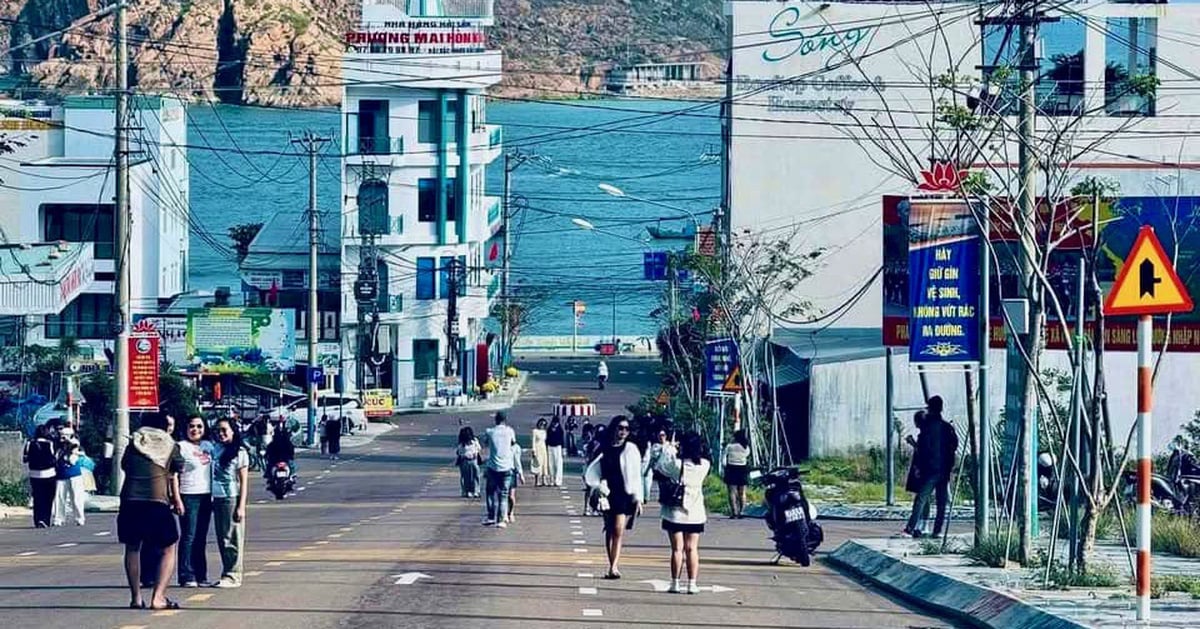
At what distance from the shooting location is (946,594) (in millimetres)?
18281

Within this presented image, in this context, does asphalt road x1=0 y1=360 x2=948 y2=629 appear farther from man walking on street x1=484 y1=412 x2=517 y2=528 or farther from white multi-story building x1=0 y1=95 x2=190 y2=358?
white multi-story building x1=0 y1=95 x2=190 y2=358

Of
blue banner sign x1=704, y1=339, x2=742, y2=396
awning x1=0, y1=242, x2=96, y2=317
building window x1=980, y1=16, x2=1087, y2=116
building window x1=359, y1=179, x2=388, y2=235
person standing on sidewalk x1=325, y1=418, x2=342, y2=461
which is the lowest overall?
person standing on sidewalk x1=325, y1=418, x2=342, y2=461

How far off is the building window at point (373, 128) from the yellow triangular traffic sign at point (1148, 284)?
68427 millimetres

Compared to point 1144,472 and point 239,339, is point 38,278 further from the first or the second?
point 1144,472

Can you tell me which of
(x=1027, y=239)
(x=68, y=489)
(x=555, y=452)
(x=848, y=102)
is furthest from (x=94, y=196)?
(x=1027, y=239)

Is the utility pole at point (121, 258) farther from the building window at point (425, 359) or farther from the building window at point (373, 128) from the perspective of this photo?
the building window at point (425, 359)

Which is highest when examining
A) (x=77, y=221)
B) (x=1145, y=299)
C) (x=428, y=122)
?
(x=428, y=122)

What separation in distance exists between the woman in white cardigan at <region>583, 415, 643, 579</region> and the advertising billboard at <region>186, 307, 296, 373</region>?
51914mm

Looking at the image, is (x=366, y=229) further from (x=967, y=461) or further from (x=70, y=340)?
(x=967, y=461)

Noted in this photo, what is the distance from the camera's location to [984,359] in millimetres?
22562

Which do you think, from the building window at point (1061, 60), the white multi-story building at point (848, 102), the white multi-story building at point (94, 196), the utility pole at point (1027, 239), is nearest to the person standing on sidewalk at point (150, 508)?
the utility pole at point (1027, 239)

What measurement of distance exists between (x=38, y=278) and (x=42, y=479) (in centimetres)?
2781

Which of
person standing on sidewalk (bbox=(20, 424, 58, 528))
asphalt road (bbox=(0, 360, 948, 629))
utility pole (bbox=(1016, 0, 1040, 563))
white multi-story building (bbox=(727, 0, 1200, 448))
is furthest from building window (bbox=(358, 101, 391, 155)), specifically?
utility pole (bbox=(1016, 0, 1040, 563))

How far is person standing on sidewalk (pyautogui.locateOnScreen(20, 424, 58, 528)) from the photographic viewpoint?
3194 centimetres
